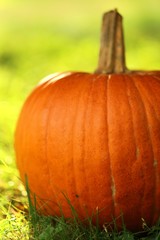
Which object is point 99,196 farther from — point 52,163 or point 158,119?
point 158,119

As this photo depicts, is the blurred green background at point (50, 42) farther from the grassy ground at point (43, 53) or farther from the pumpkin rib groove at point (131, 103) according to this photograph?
the pumpkin rib groove at point (131, 103)

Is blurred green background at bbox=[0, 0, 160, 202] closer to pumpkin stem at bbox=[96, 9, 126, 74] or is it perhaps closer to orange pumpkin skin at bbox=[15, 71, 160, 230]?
orange pumpkin skin at bbox=[15, 71, 160, 230]

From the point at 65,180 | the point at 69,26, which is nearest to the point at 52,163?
the point at 65,180

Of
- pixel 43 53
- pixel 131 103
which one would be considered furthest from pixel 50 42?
pixel 131 103

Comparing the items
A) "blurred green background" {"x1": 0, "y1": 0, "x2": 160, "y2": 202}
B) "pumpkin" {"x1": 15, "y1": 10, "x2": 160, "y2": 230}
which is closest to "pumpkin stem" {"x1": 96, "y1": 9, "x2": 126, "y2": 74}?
"pumpkin" {"x1": 15, "y1": 10, "x2": 160, "y2": 230}

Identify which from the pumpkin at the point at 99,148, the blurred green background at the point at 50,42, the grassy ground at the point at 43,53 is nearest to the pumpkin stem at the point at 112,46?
the pumpkin at the point at 99,148

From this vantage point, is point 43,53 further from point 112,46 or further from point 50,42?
point 112,46
